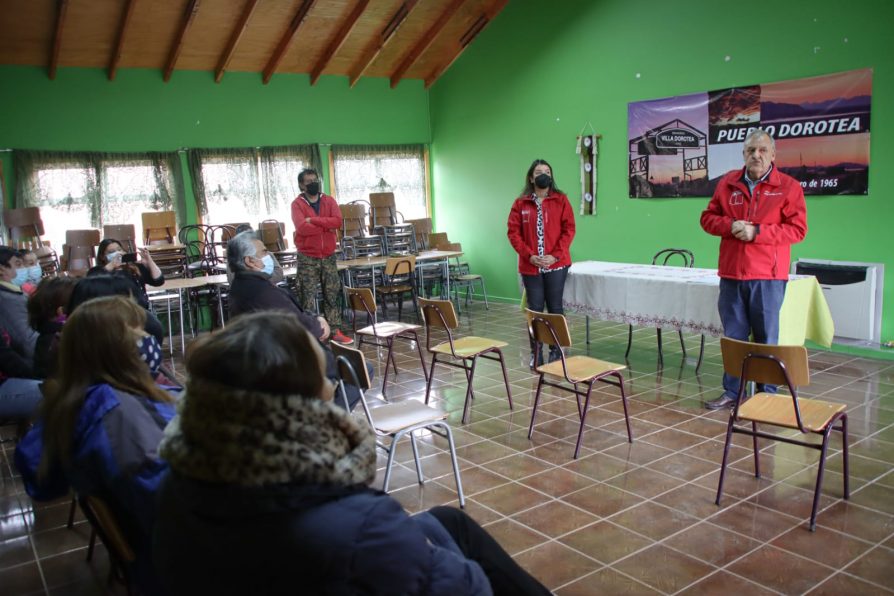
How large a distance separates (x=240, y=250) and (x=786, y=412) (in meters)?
2.67

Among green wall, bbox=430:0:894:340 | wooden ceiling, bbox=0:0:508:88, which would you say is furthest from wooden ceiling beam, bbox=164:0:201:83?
green wall, bbox=430:0:894:340

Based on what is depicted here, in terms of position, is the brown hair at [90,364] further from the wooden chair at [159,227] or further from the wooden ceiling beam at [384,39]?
the wooden ceiling beam at [384,39]

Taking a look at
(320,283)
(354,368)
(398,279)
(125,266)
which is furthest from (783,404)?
(398,279)

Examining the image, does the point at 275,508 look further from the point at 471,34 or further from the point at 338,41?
the point at 471,34

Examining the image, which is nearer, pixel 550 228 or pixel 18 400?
pixel 18 400

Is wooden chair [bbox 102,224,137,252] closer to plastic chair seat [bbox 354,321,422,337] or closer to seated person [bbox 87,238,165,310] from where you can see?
seated person [bbox 87,238,165,310]

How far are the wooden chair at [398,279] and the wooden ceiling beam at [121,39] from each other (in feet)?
11.6

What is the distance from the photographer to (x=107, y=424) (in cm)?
202

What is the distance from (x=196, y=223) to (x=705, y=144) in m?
5.90

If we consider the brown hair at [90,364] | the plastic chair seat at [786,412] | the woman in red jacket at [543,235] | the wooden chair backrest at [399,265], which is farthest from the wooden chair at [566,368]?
the wooden chair backrest at [399,265]

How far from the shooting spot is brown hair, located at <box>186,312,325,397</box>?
50.5 inches

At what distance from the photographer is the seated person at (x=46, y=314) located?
3.71 metres

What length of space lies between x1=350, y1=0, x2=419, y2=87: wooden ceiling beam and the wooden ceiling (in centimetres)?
1

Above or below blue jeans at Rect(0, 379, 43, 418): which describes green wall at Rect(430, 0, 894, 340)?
above
